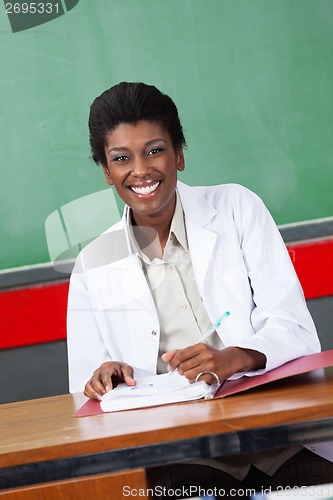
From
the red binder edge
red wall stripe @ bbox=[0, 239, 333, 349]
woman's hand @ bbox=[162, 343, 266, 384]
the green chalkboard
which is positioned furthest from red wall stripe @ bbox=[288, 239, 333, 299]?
woman's hand @ bbox=[162, 343, 266, 384]

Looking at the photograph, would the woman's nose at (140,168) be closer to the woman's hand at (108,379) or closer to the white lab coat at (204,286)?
the white lab coat at (204,286)

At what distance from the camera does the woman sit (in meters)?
1.77

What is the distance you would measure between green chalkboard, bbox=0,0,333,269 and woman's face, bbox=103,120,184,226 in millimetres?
856

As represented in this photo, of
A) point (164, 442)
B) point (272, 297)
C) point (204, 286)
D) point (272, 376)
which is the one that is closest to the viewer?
point (164, 442)

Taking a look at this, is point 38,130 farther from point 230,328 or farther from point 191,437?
point 191,437

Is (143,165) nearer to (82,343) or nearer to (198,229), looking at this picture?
(198,229)

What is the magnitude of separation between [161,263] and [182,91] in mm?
1056

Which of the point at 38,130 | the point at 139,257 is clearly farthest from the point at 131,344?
the point at 38,130

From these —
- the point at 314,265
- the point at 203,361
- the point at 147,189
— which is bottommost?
the point at 314,265

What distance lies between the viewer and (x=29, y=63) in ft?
8.89

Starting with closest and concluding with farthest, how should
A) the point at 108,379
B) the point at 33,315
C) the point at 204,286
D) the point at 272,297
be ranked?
the point at 108,379
the point at 272,297
the point at 204,286
the point at 33,315

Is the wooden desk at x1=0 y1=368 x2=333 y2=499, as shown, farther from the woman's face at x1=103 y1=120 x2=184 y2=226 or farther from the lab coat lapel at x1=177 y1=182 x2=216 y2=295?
the woman's face at x1=103 y1=120 x2=184 y2=226

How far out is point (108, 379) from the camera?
1537mm

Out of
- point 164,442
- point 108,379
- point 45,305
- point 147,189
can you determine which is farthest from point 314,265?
point 164,442
